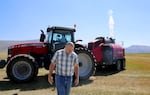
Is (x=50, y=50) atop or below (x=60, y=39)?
below

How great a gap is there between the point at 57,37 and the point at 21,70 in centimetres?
259

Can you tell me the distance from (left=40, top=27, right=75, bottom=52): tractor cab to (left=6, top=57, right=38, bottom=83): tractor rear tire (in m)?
1.62

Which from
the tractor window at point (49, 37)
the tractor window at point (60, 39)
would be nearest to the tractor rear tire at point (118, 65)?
the tractor window at point (60, 39)

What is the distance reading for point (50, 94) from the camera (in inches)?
469

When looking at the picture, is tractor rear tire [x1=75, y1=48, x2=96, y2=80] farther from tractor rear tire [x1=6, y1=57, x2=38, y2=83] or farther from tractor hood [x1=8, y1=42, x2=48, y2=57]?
tractor rear tire [x1=6, y1=57, x2=38, y2=83]

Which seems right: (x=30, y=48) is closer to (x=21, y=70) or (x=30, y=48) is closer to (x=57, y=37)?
(x=57, y=37)

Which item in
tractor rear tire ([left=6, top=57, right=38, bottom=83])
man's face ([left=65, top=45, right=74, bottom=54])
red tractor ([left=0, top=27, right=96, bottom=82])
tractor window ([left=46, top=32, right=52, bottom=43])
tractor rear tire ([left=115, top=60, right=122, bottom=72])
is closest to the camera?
man's face ([left=65, top=45, right=74, bottom=54])

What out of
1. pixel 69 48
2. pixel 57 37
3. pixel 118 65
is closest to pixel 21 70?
pixel 57 37

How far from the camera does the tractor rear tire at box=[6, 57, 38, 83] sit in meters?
14.7

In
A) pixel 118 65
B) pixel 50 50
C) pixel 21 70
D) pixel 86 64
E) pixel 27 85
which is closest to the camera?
pixel 27 85

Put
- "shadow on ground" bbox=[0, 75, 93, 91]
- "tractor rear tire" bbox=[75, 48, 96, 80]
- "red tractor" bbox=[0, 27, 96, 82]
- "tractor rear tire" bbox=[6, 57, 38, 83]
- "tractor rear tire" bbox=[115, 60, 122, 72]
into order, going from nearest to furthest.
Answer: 1. "shadow on ground" bbox=[0, 75, 93, 91]
2. "tractor rear tire" bbox=[6, 57, 38, 83]
3. "red tractor" bbox=[0, 27, 96, 82]
4. "tractor rear tire" bbox=[75, 48, 96, 80]
5. "tractor rear tire" bbox=[115, 60, 122, 72]

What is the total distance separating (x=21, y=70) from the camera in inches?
588

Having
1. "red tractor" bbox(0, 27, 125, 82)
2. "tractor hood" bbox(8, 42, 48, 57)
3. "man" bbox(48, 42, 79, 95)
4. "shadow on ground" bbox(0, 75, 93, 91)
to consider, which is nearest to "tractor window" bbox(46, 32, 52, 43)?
"red tractor" bbox(0, 27, 125, 82)

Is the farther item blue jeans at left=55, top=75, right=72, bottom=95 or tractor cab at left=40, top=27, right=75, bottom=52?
tractor cab at left=40, top=27, right=75, bottom=52
